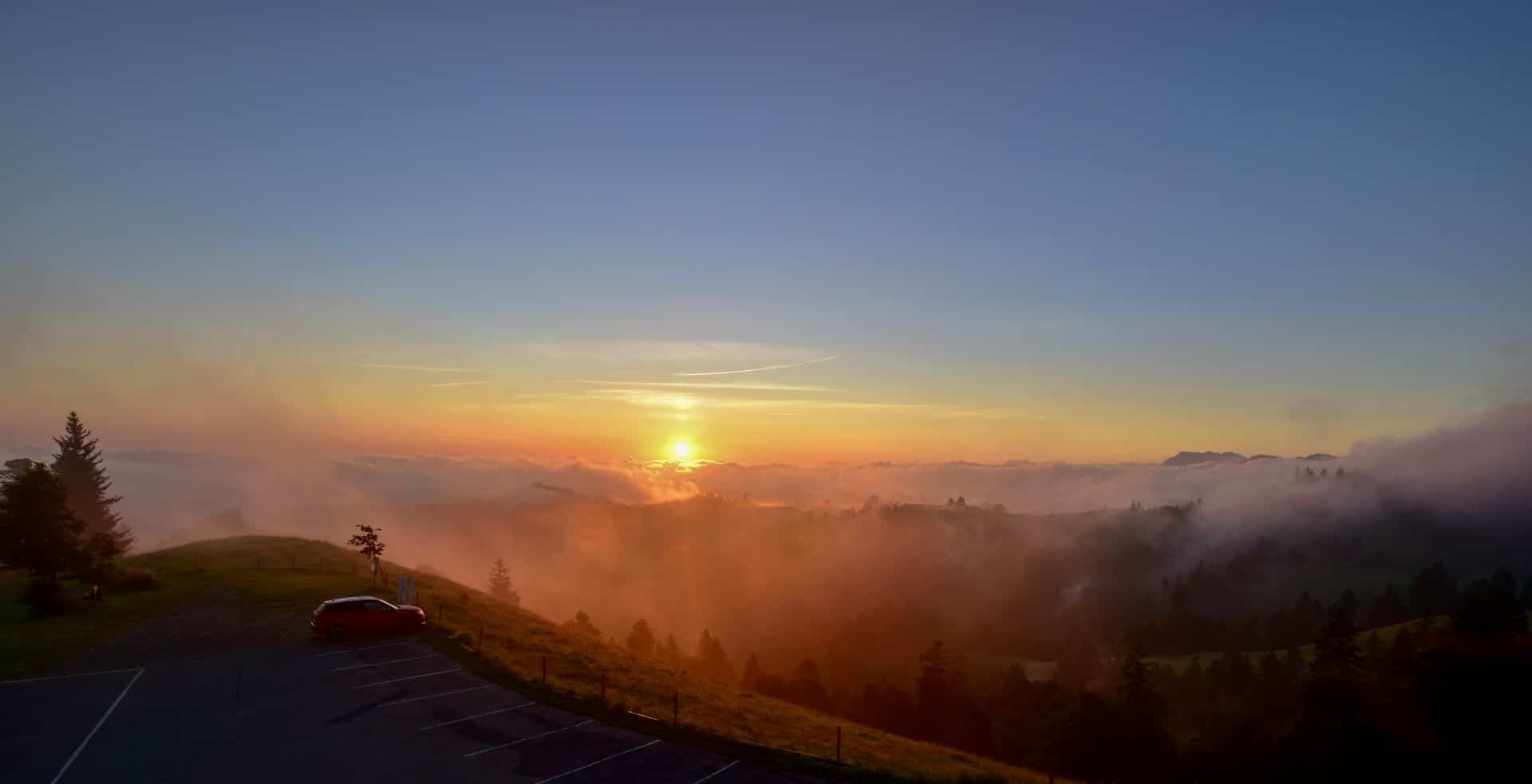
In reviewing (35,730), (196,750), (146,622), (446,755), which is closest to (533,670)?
(446,755)

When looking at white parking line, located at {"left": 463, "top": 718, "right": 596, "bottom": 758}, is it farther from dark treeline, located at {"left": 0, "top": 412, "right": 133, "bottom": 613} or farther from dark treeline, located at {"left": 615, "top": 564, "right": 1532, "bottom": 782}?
dark treeline, located at {"left": 615, "top": 564, "right": 1532, "bottom": 782}

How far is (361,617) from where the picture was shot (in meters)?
40.2

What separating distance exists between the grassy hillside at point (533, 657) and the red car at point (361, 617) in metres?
1.74

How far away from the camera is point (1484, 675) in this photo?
66.3 metres

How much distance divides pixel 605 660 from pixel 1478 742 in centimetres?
7470

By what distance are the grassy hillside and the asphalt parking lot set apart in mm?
2681

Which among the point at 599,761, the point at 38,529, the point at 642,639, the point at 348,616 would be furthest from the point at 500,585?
the point at 599,761

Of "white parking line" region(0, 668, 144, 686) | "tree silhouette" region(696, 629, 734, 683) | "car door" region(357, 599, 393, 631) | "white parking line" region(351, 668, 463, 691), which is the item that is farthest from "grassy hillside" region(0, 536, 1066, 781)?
"tree silhouette" region(696, 629, 734, 683)

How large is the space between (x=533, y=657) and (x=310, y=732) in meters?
13.2

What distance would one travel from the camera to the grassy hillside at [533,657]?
98.4 ft

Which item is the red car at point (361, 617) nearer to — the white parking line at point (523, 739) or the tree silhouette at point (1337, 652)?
the white parking line at point (523, 739)

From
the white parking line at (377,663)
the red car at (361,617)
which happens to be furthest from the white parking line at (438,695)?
the red car at (361,617)

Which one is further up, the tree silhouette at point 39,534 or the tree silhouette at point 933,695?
the tree silhouette at point 39,534

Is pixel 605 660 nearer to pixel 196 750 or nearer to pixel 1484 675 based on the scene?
pixel 196 750
